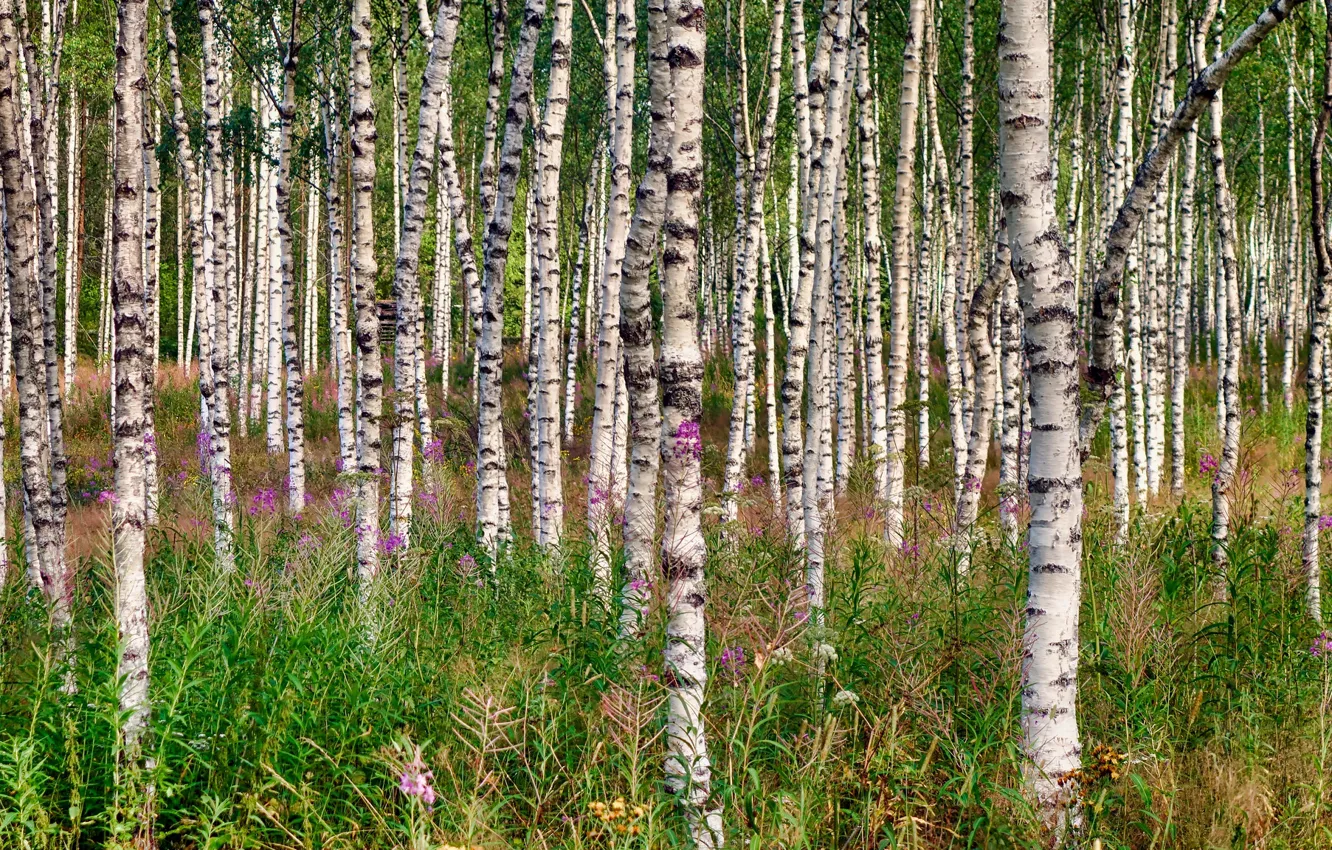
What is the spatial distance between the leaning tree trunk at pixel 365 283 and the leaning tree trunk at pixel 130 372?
7.52 feet

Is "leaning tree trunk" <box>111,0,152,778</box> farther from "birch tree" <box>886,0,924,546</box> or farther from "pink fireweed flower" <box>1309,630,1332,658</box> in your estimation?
"pink fireweed flower" <box>1309,630,1332,658</box>

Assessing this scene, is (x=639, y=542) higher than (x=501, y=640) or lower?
higher

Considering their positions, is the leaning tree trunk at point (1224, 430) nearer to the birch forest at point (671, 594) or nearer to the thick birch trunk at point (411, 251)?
the birch forest at point (671, 594)

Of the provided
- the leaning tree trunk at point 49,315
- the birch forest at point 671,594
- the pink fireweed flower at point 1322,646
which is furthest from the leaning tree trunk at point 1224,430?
the leaning tree trunk at point 49,315

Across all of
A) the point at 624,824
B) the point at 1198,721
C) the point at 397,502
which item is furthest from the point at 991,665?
the point at 397,502

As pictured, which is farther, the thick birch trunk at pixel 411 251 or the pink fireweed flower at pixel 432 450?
the pink fireweed flower at pixel 432 450

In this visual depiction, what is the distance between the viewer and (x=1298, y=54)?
17922mm

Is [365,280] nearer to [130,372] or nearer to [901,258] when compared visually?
[130,372]

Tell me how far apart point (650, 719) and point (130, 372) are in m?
2.66

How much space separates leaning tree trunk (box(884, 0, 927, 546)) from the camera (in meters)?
8.18

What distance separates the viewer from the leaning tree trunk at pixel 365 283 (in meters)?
6.60

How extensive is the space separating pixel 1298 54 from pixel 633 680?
19668mm

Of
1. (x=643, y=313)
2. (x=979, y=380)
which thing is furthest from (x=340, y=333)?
(x=979, y=380)

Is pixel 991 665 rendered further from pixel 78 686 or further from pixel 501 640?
pixel 78 686
